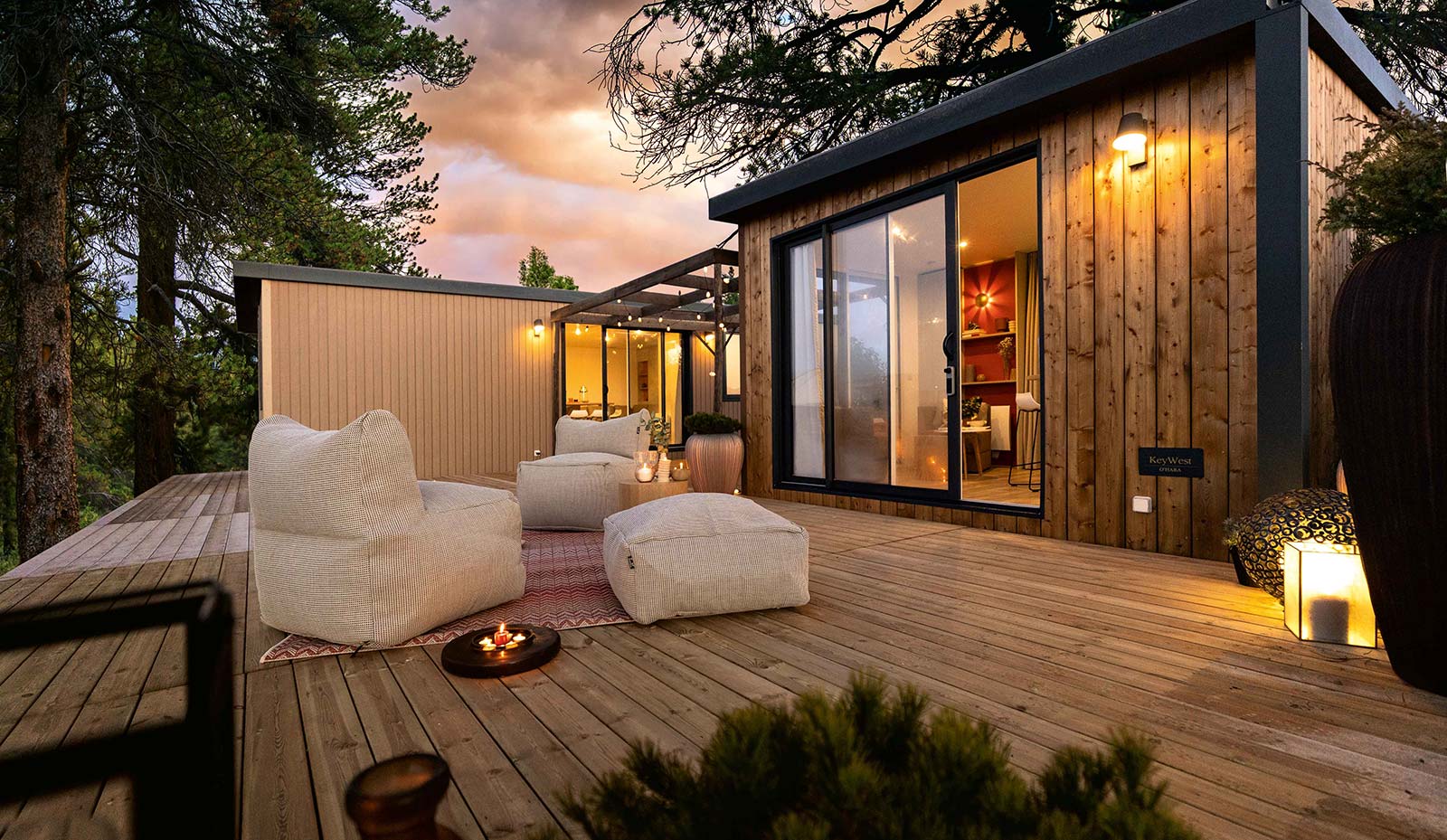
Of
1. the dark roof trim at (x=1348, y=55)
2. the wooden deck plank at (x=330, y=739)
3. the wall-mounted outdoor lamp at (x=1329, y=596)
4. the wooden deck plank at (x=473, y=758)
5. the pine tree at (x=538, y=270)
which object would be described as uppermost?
the pine tree at (x=538, y=270)

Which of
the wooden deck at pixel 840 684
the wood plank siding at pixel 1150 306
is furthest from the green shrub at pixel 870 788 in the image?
the wood plank siding at pixel 1150 306

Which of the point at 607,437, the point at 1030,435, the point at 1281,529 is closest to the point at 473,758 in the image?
the point at 1281,529

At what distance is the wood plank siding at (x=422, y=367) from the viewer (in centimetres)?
878

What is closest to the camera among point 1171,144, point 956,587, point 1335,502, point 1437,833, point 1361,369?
point 1437,833

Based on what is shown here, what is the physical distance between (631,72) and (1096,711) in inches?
225

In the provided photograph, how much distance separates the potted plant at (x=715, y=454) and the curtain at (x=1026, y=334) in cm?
353

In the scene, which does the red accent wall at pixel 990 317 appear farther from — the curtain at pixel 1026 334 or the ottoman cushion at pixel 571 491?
the ottoman cushion at pixel 571 491

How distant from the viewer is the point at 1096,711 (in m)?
1.79

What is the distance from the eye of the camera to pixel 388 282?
30.7 feet

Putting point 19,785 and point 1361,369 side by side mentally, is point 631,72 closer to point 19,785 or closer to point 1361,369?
point 1361,369

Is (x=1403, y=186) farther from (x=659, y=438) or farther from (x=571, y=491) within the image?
(x=571, y=491)

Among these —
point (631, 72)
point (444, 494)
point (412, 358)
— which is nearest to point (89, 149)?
point (412, 358)

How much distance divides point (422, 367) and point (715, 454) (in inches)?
218

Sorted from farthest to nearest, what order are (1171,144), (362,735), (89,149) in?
(89,149) < (1171,144) < (362,735)
